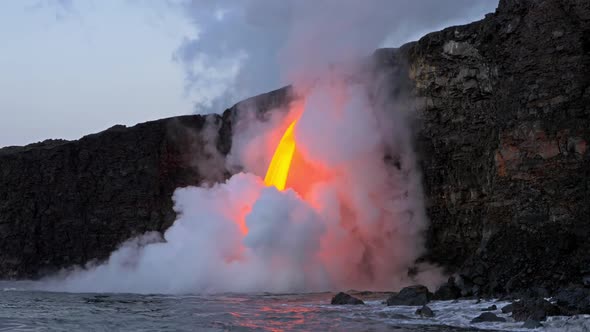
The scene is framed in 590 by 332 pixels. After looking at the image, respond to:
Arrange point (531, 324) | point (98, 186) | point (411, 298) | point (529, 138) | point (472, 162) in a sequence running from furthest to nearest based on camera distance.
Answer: point (98, 186), point (472, 162), point (529, 138), point (411, 298), point (531, 324)

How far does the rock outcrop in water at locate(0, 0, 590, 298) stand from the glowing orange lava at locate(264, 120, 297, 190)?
5.53 meters

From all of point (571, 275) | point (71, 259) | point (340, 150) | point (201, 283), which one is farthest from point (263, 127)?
point (571, 275)

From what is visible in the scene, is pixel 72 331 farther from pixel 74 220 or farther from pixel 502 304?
pixel 74 220

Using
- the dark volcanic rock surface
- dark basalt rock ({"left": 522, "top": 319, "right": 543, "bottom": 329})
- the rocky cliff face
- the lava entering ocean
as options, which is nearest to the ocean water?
dark basalt rock ({"left": 522, "top": 319, "right": 543, "bottom": 329})

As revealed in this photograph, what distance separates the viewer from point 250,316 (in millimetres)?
24172

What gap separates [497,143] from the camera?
31969 mm

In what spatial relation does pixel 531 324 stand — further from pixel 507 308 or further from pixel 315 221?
pixel 315 221

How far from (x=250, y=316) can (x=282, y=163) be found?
21542mm

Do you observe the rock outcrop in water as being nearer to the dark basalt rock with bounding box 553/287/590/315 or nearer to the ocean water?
the dark basalt rock with bounding box 553/287/590/315

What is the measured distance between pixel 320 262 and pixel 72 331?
18343mm

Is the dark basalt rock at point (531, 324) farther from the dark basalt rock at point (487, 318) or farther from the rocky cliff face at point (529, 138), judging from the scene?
the rocky cliff face at point (529, 138)

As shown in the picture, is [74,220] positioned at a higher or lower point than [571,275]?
higher

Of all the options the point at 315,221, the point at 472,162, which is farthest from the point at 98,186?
the point at 472,162

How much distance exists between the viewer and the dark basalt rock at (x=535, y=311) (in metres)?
19.7
